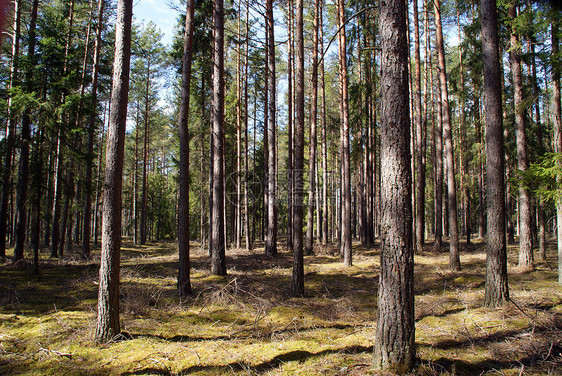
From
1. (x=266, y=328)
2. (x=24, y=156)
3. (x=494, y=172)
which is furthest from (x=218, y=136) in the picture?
(x=24, y=156)

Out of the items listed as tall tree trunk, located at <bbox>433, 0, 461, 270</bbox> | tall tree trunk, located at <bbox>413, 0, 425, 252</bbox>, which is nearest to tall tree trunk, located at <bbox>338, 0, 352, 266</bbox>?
tall tree trunk, located at <bbox>433, 0, 461, 270</bbox>

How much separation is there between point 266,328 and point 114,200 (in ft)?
11.7

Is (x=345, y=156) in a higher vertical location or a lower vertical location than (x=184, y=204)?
higher

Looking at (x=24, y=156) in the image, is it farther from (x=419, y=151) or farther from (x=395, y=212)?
(x=419, y=151)

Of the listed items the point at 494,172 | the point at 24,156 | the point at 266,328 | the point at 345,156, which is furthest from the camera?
the point at 345,156

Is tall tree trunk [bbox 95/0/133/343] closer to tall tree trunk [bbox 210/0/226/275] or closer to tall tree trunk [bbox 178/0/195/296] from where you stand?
tall tree trunk [bbox 178/0/195/296]

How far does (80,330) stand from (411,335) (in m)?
5.46

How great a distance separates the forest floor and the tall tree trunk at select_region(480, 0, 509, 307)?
0.49m

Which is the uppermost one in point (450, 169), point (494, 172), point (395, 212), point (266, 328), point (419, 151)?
point (419, 151)

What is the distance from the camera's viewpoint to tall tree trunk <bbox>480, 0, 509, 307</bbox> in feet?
21.6

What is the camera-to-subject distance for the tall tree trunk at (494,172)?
21.6ft

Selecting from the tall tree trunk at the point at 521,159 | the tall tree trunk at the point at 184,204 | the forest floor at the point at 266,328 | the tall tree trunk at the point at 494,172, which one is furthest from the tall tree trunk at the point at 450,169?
the tall tree trunk at the point at 184,204

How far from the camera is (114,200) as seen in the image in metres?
5.10

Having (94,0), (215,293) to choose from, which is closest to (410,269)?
(215,293)
